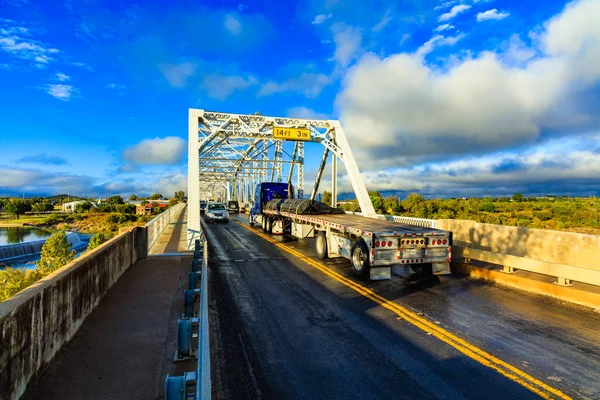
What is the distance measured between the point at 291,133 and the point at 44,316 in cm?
1895

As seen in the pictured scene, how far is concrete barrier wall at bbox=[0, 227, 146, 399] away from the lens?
3549mm

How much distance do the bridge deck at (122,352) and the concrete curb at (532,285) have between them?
27.4 ft

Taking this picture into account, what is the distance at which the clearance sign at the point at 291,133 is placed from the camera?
71.9 feet

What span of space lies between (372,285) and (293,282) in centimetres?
Answer: 213

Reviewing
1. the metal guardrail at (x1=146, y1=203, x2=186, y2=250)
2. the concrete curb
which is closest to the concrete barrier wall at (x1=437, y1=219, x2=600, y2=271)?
the concrete curb

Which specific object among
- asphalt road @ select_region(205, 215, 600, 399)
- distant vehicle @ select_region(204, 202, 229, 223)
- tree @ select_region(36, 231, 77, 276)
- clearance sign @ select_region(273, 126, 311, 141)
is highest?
clearance sign @ select_region(273, 126, 311, 141)

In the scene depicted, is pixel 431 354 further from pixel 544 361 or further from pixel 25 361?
pixel 25 361

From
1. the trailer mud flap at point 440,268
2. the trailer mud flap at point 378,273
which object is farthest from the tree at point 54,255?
the trailer mud flap at point 440,268

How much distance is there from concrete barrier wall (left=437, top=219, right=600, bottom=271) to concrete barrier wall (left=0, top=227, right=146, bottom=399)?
40.5ft

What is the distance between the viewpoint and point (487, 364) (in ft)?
16.1

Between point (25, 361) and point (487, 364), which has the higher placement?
point (25, 361)

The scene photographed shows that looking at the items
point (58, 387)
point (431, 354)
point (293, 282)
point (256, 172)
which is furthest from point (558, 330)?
point (256, 172)

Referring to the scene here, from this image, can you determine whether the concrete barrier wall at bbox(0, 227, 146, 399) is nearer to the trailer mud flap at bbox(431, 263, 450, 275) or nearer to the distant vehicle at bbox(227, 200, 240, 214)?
the trailer mud flap at bbox(431, 263, 450, 275)

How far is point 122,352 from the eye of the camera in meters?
5.13
